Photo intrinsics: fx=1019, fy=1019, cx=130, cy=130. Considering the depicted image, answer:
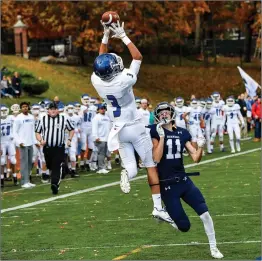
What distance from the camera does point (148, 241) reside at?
47.6 ft

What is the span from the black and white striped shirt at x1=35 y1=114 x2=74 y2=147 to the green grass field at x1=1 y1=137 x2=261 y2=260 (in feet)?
3.68

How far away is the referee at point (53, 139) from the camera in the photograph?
21.6 meters

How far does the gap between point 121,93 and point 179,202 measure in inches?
61.1

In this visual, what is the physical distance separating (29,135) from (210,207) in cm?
711

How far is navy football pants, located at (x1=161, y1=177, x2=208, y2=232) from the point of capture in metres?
12.8

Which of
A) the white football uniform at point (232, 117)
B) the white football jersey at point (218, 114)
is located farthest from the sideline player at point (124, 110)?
the white football jersey at point (218, 114)

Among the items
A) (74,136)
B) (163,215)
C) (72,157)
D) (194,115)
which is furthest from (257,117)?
(163,215)

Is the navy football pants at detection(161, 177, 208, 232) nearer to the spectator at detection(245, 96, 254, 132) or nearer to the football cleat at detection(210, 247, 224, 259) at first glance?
the football cleat at detection(210, 247, 224, 259)

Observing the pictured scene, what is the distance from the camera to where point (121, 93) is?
504 inches

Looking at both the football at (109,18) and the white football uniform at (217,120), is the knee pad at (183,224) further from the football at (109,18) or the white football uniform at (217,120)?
the white football uniform at (217,120)

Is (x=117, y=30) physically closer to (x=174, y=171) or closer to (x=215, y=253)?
(x=174, y=171)

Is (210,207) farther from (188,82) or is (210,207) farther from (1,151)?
(188,82)

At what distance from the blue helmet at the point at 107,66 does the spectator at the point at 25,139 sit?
1129cm

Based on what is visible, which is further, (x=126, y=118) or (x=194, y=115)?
(x=194, y=115)
